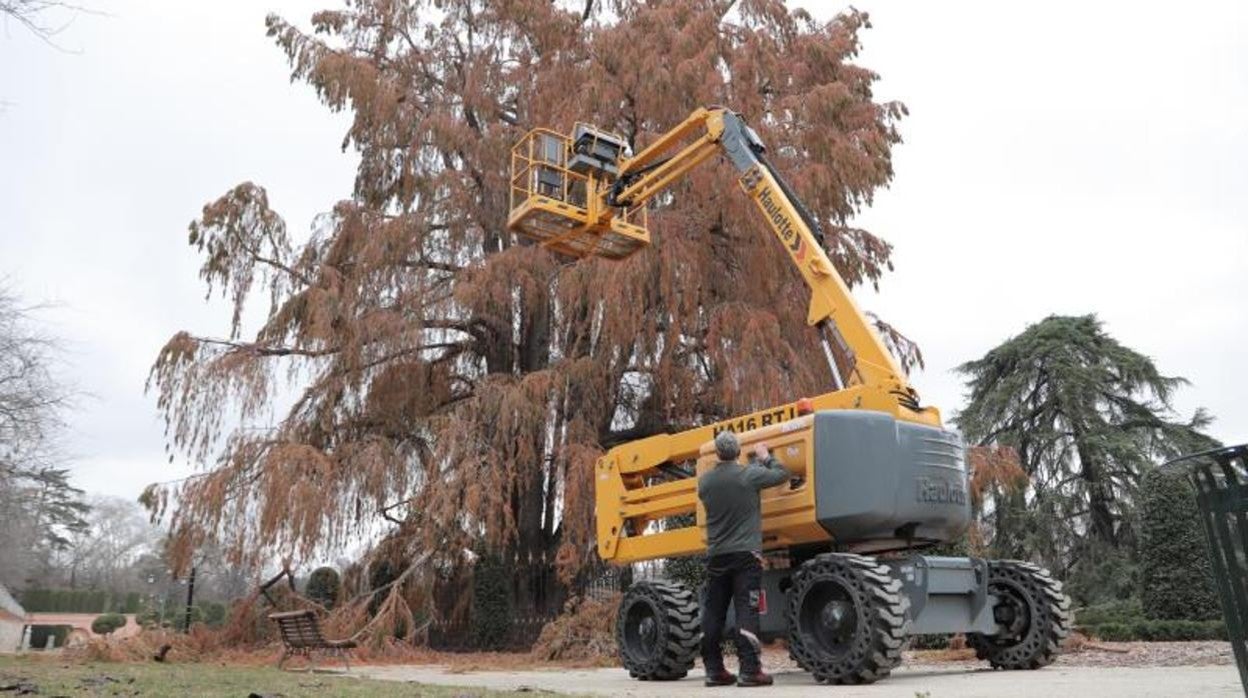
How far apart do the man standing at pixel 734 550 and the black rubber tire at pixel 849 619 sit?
0.47 meters

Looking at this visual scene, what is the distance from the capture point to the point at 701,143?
1024cm

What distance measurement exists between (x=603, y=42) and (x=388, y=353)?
5777 millimetres

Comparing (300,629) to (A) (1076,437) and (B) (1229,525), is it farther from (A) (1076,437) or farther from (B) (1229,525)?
(A) (1076,437)

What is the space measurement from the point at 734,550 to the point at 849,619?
0.90 m

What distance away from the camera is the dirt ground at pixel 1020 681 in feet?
16.7

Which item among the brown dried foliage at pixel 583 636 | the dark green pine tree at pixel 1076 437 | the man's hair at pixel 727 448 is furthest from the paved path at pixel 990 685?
the dark green pine tree at pixel 1076 437

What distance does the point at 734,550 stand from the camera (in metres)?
6.40

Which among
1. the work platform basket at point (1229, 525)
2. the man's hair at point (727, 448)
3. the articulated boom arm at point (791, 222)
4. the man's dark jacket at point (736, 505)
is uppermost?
the articulated boom arm at point (791, 222)

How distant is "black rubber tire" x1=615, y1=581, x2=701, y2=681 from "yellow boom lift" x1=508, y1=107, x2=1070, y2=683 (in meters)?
0.01

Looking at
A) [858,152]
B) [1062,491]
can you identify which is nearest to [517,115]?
[858,152]

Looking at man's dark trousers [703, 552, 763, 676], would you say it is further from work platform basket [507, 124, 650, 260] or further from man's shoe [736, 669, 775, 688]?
work platform basket [507, 124, 650, 260]

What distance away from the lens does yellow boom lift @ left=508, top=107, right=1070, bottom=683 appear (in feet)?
21.6

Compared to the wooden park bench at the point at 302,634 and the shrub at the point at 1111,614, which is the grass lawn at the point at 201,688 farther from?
the shrub at the point at 1111,614

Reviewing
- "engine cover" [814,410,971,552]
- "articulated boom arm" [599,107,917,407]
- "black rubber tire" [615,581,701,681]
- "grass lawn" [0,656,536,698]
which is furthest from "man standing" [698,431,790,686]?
"articulated boom arm" [599,107,917,407]
